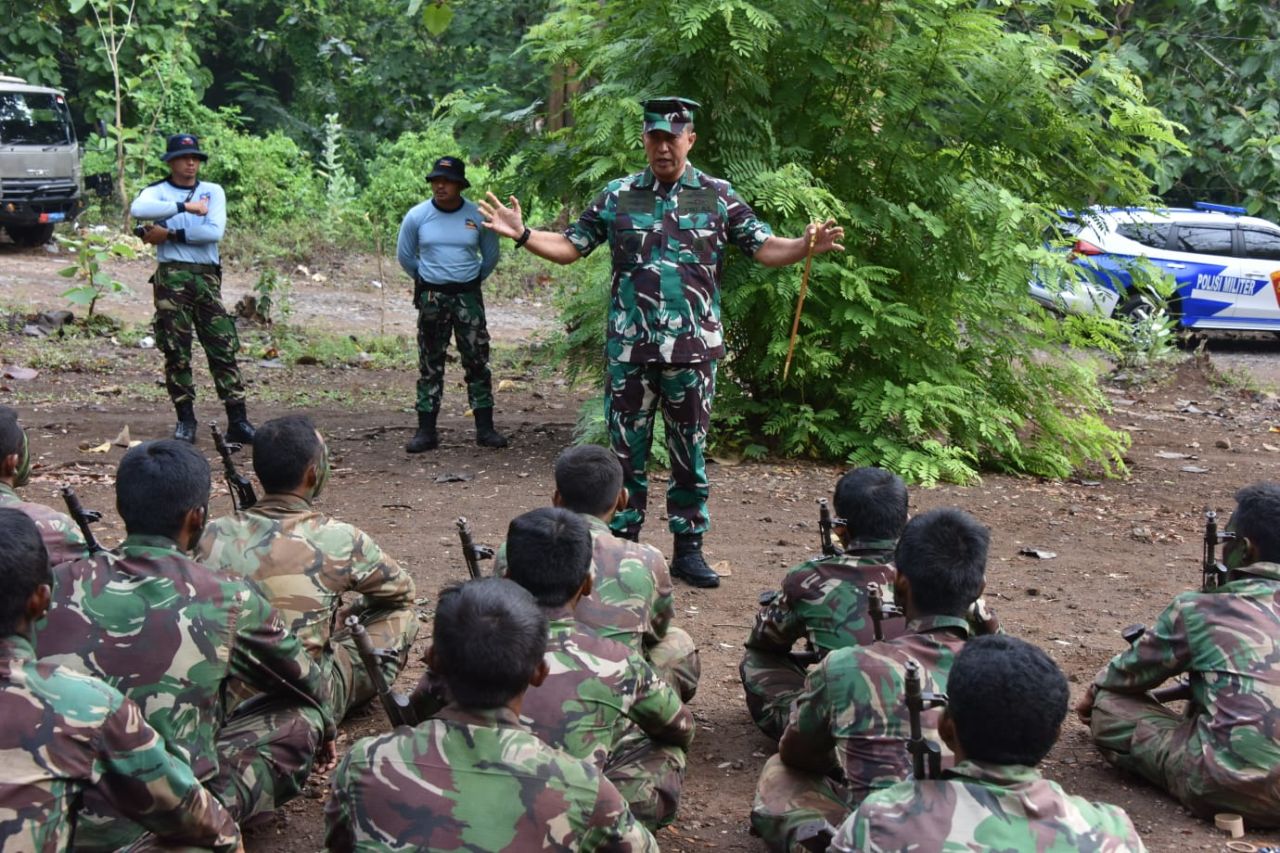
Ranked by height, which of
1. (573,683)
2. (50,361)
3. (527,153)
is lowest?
(50,361)

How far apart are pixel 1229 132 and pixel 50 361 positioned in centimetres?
1327

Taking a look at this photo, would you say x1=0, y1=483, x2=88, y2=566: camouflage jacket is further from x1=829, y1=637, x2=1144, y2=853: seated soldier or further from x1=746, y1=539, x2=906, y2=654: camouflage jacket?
x1=829, y1=637, x2=1144, y2=853: seated soldier

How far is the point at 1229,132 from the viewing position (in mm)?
16141

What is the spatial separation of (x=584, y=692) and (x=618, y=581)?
69 centimetres

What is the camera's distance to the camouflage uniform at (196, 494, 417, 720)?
13.4 feet

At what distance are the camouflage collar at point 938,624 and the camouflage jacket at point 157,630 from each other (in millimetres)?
1736

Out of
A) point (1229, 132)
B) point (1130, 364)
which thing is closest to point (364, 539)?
point (1130, 364)

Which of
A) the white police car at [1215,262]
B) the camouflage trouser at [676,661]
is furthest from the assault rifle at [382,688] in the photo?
the white police car at [1215,262]

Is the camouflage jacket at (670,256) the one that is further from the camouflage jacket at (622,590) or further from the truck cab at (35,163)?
the truck cab at (35,163)

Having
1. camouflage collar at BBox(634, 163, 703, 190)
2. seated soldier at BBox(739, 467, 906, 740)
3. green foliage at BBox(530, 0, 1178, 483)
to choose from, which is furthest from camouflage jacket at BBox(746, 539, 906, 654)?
green foliage at BBox(530, 0, 1178, 483)

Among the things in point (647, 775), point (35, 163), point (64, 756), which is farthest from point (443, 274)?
point (35, 163)

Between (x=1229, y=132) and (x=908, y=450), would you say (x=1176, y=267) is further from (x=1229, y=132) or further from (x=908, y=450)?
(x=908, y=450)

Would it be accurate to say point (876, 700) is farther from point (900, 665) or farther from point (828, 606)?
point (828, 606)

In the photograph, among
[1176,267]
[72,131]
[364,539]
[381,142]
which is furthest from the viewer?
[381,142]
